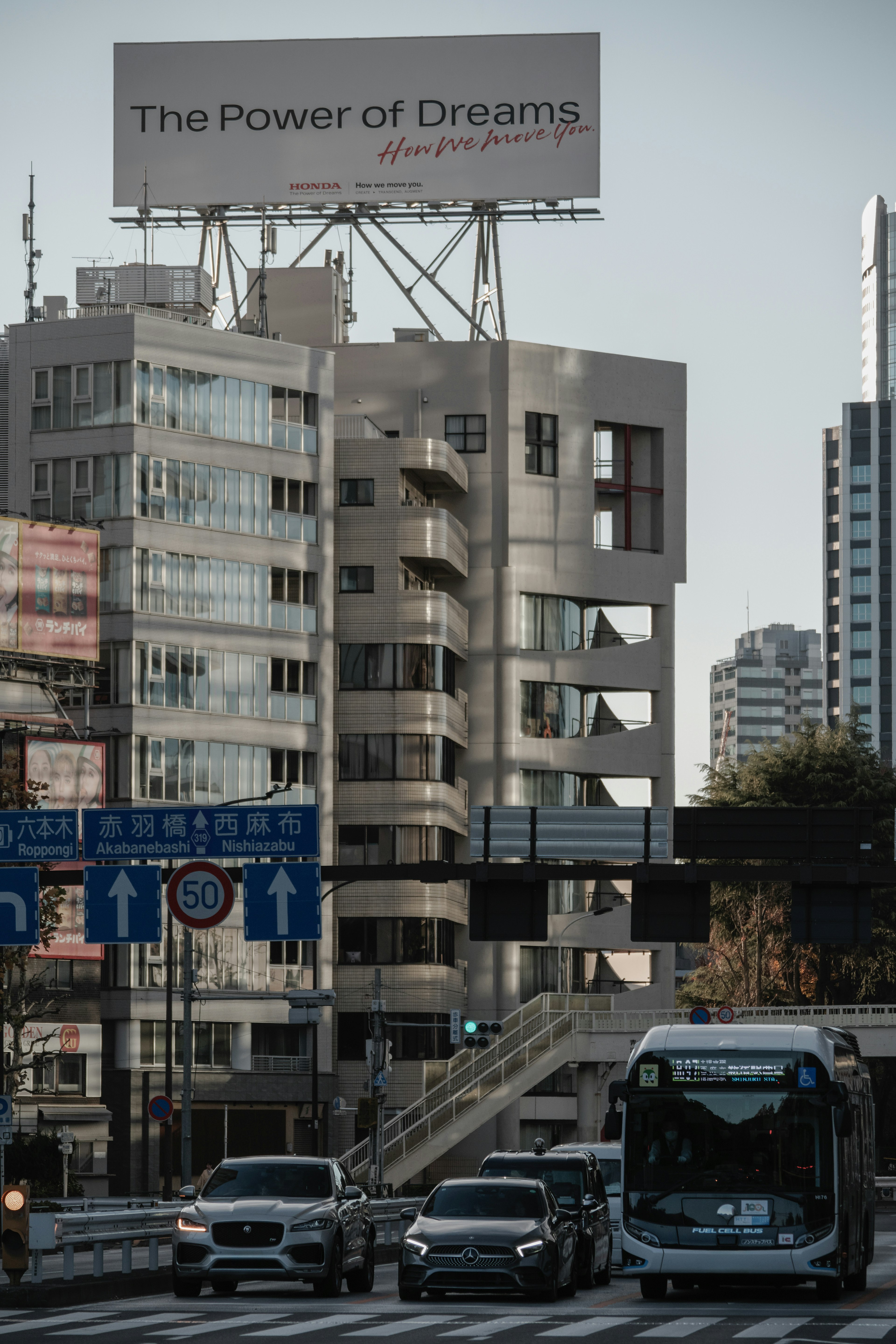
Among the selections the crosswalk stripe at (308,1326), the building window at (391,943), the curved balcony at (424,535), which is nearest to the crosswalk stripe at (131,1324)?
the crosswalk stripe at (308,1326)

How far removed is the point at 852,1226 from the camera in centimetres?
2623

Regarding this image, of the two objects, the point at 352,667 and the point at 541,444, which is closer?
the point at 352,667

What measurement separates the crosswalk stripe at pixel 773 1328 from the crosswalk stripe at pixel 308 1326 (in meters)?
3.92

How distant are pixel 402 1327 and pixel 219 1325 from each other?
175cm

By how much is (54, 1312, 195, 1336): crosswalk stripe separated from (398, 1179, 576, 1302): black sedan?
3099mm

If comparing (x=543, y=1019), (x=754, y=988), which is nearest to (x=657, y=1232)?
(x=543, y=1019)

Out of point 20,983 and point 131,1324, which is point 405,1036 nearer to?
point 20,983

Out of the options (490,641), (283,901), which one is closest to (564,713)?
(490,641)

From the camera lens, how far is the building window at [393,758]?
255 feet

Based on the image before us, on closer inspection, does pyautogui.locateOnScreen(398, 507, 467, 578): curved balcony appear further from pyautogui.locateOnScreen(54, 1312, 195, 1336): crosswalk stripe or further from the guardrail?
pyautogui.locateOnScreen(54, 1312, 195, 1336): crosswalk stripe

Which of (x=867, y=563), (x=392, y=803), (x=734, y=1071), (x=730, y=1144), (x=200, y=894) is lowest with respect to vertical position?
(x=730, y=1144)

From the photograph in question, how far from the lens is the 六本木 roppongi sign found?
80.8 m

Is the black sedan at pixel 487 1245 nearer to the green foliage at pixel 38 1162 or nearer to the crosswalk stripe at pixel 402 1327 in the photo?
the crosswalk stripe at pixel 402 1327

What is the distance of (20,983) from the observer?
192 feet
